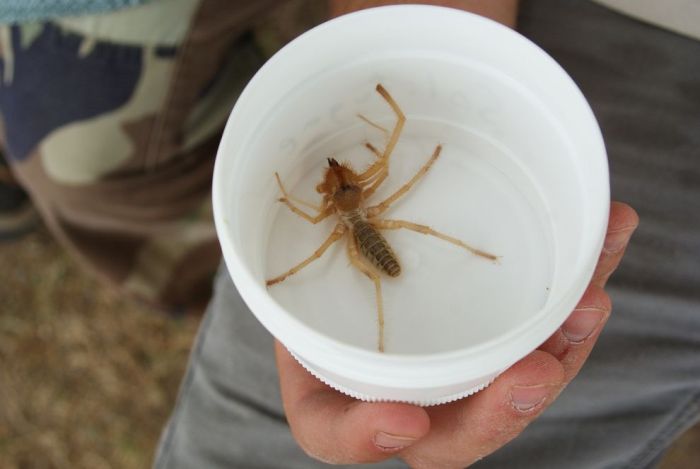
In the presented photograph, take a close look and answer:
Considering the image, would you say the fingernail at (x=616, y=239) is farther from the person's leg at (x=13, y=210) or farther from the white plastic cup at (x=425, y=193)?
the person's leg at (x=13, y=210)

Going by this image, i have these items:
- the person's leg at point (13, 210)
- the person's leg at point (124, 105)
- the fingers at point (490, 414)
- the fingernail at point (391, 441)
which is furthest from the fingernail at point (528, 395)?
the person's leg at point (13, 210)

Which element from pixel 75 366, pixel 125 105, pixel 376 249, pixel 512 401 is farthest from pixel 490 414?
pixel 75 366

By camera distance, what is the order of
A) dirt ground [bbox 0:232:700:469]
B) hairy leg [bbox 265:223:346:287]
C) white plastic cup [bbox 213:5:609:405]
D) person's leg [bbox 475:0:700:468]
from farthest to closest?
dirt ground [bbox 0:232:700:469], person's leg [bbox 475:0:700:468], hairy leg [bbox 265:223:346:287], white plastic cup [bbox 213:5:609:405]

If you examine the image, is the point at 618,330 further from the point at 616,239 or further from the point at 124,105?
the point at 124,105

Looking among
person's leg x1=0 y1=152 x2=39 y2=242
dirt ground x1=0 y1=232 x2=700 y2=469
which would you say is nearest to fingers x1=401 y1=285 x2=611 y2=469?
dirt ground x1=0 y1=232 x2=700 y2=469

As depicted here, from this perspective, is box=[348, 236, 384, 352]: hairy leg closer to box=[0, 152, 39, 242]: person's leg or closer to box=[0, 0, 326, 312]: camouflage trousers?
box=[0, 0, 326, 312]: camouflage trousers
